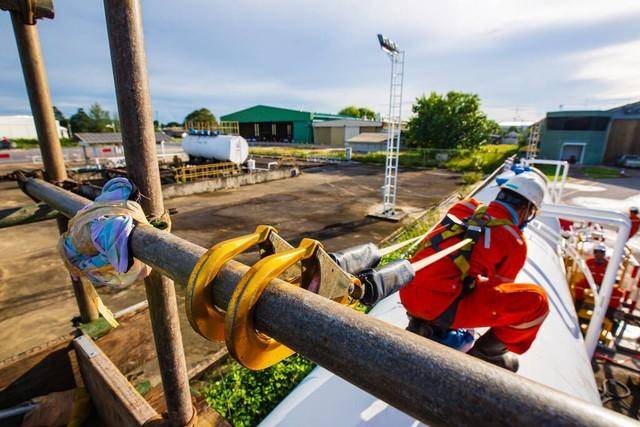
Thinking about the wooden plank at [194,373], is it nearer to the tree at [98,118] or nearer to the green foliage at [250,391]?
the green foliage at [250,391]

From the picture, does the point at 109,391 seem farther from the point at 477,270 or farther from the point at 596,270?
the point at 596,270

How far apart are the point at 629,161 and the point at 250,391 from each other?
42404mm

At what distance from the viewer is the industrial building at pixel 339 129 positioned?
161ft

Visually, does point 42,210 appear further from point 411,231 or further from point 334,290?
point 411,231

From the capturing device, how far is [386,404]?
208 cm

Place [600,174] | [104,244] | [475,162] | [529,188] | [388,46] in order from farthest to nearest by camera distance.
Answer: [475,162], [600,174], [388,46], [529,188], [104,244]

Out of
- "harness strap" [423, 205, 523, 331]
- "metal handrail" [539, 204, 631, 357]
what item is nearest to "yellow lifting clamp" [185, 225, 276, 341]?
"harness strap" [423, 205, 523, 331]

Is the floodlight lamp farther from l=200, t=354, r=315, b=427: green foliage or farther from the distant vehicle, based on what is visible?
the distant vehicle

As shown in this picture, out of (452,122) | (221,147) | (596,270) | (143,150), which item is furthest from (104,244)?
(452,122)

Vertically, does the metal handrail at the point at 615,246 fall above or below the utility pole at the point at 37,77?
below

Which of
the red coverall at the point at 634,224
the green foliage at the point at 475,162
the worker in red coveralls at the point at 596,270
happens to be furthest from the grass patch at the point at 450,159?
the worker in red coveralls at the point at 596,270

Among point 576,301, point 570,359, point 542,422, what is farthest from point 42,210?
point 576,301

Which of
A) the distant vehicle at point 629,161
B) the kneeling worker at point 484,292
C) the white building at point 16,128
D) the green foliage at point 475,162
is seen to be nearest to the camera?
the kneeling worker at point 484,292

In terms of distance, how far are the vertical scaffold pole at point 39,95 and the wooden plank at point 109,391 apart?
17.2 inches
